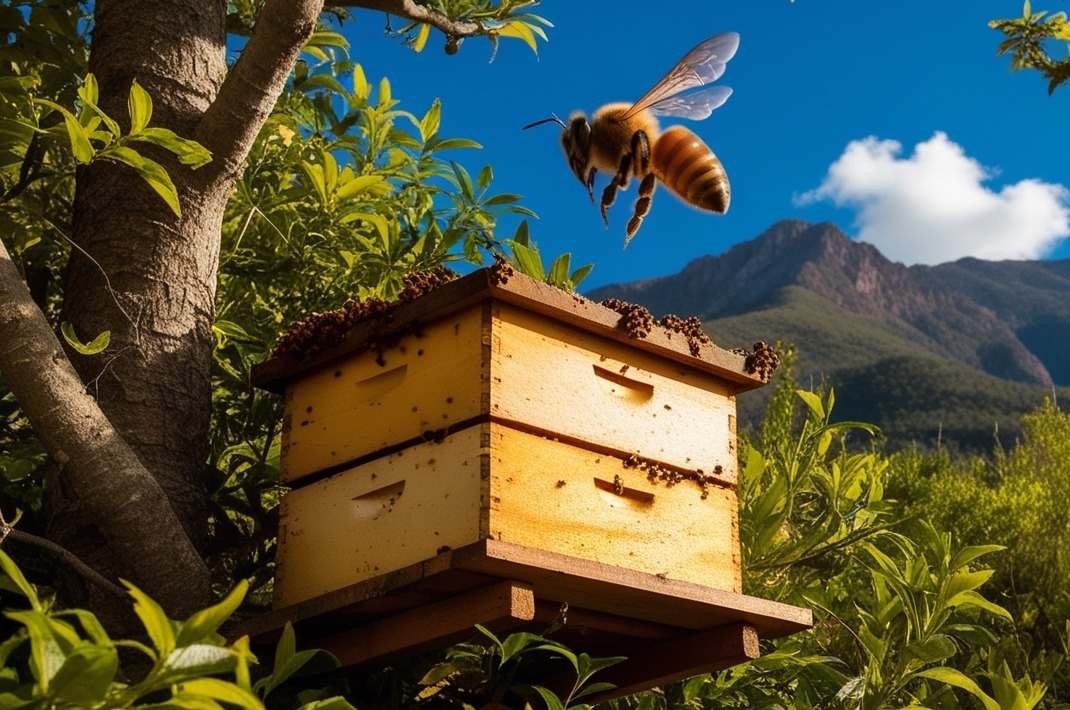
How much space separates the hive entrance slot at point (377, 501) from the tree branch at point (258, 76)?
1041mm

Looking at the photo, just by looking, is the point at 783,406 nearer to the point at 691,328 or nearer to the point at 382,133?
the point at 382,133

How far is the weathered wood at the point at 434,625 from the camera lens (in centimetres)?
227

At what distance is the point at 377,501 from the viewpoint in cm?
252

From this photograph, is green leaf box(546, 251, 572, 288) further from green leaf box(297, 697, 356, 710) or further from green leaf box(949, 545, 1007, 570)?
green leaf box(297, 697, 356, 710)

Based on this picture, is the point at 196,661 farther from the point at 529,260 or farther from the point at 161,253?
the point at 529,260

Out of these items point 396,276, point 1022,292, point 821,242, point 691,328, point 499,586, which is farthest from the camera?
point 1022,292

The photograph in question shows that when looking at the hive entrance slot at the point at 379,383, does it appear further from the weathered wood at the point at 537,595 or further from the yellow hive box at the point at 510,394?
the weathered wood at the point at 537,595

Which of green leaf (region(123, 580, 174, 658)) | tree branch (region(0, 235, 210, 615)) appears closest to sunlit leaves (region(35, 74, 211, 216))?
tree branch (region(0, 235, 210, 615))

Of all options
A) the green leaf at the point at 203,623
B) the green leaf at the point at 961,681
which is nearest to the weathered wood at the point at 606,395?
the green leaf at the point at 961,681

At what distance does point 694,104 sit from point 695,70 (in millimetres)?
91

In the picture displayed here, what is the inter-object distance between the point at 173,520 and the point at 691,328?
1.25 meters

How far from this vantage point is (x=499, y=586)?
228 centimetres

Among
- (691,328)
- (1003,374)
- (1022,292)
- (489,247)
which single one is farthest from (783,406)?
(1022,292)

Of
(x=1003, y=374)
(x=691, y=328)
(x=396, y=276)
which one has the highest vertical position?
(x=1003, y=374)
